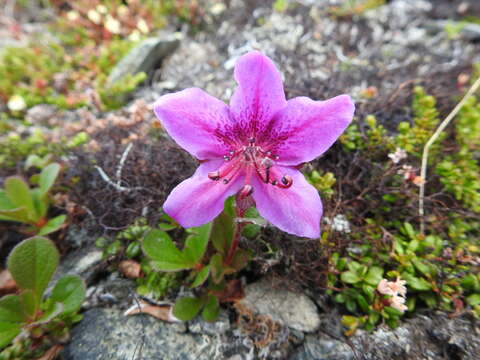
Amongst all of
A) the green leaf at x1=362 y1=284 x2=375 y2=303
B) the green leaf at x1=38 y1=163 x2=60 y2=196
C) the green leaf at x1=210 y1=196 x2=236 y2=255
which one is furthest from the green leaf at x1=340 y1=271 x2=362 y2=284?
the green leaf at x1=38 y1=163 x2=60 y2=196

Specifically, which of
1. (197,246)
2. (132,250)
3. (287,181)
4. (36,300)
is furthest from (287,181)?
(36,300)

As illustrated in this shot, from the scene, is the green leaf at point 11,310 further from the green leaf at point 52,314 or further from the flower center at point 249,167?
the flower center at point 249,167

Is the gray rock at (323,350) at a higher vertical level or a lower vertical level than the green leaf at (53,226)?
lower

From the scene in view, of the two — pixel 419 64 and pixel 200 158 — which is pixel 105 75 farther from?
pixel 419 64

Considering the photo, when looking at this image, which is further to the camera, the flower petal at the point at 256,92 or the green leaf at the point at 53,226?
the green leaf at the point at 53,226

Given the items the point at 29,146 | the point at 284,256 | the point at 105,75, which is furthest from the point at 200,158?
the point at 105,75

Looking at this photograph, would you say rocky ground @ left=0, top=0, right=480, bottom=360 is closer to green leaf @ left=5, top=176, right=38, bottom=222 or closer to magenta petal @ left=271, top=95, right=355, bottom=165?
green leaf @ left=5, top=176, right=38, bottom=222

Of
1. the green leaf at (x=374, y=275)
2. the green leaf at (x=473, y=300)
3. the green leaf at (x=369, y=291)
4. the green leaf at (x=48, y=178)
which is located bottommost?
the green leaf at (x=473, y=300)

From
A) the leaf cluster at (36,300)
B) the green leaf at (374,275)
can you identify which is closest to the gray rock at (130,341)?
the leaf cluster at (36,300)
